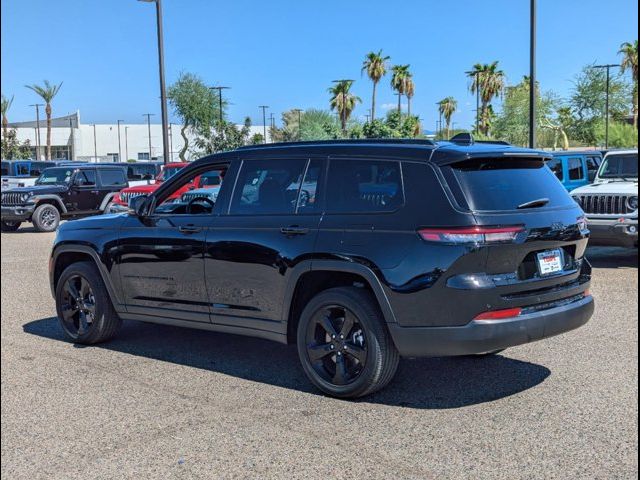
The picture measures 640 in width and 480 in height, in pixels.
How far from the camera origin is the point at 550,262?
502 centimetres

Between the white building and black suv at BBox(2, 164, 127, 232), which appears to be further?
the white building

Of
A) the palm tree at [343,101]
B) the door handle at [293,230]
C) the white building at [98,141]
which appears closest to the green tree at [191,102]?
the palm tree at [343,101]

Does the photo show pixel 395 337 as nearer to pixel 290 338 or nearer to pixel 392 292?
pixel 392 292

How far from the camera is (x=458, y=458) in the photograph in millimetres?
4117

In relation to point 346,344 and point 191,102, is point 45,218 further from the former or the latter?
point 191,102

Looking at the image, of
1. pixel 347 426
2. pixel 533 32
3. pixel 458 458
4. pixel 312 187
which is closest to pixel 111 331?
pixel 312 187

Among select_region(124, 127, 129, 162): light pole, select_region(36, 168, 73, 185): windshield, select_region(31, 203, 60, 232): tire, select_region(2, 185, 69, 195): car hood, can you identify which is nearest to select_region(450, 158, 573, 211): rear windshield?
select_region(31, 203, 60, 232): tire

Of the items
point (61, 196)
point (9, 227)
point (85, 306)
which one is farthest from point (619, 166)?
point (9, 227)

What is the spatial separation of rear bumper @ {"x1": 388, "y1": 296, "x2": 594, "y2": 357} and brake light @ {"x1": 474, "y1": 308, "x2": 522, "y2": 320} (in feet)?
0.08

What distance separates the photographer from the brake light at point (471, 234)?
4625mm

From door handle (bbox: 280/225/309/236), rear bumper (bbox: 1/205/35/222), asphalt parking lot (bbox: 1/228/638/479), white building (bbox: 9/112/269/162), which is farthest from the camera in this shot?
white building (bbox: 9/112/269/162)

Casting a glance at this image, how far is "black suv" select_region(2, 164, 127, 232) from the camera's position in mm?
19938

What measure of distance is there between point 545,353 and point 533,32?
12.0 m

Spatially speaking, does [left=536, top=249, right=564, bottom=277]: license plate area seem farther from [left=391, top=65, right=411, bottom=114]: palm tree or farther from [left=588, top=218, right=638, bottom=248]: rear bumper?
[left=391, top=65, right=411, bottom=114]: palm tree
